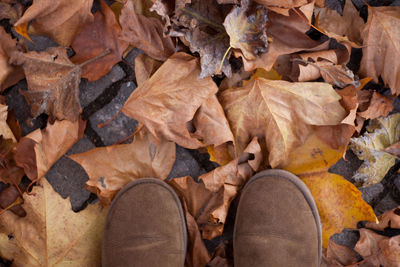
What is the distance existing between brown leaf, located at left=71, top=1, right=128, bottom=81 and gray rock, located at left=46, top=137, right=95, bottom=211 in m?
0.28

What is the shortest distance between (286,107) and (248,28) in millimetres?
303

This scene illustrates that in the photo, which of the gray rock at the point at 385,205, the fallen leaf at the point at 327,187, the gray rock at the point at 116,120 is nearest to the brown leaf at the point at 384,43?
the fallen leaf at the point at 327,187

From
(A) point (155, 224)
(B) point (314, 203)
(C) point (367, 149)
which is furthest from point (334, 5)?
(A) point (155, 224)

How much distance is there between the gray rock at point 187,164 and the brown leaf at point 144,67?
297mm

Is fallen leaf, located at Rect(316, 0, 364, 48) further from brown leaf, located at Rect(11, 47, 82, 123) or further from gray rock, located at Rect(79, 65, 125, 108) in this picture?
brown leaf, located at Rect(11, 47, 82, 123)

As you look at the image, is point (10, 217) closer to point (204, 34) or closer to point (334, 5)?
point (204, 34)

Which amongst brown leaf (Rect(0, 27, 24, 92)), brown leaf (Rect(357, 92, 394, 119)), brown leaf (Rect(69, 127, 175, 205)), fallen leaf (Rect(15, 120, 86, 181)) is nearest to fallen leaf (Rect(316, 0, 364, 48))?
brown leaf (Rect(357, 92, 394, 119))

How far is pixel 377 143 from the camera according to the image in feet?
4.12

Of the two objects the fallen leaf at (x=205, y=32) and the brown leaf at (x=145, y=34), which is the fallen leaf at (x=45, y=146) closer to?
the brown leaf at (x=145, y=34)

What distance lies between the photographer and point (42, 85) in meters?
1.19

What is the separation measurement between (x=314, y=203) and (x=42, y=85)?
1.10 m

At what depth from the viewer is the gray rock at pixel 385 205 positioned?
1.32m

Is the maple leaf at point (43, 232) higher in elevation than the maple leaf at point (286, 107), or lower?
lower

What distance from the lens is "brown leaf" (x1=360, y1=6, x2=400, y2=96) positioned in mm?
1158
